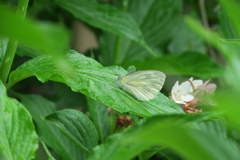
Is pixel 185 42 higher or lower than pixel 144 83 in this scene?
lower

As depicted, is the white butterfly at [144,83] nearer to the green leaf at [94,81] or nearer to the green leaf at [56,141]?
the green leaf at [94,81]

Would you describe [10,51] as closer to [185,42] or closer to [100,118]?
[100,118]

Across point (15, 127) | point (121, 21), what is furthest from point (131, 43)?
point (15, 127)

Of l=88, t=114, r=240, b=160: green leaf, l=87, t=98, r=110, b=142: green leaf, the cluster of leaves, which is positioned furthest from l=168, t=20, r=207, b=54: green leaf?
l=88, t=114, r=240, b=160: green leaf

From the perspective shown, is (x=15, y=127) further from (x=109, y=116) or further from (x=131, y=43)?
(x=131, y=43)

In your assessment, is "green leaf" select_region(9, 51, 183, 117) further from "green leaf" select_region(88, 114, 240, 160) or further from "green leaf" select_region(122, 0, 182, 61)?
"green leaf" select_region(122, 0, 182, 61)

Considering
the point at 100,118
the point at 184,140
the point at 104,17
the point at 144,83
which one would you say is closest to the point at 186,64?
the point at 104,17

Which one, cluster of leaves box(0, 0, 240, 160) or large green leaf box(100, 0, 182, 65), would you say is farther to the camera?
large green leaf box(100, 0, 182, 65)
